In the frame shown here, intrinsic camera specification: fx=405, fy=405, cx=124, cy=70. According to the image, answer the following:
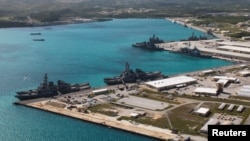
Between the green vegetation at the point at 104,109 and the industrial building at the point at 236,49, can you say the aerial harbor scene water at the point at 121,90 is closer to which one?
the green vegetation at the point at 104,109

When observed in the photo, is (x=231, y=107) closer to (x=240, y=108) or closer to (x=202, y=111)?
(x=240, y=108)

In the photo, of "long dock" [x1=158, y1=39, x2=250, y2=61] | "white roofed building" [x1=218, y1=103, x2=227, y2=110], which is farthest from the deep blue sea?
"white roofed building" [x1=218, y1=103, x2=227, y2=110]

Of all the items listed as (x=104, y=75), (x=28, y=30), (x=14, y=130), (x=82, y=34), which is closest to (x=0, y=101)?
(x=14, y=130)

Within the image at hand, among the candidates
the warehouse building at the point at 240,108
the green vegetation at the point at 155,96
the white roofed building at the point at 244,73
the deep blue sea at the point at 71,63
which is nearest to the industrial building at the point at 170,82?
the green vegetation at the point at 155,96

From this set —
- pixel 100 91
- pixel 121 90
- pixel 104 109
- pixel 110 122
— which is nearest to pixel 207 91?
pixel 121 90

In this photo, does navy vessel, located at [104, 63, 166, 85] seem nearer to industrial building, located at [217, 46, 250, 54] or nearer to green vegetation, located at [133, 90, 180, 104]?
green vegetation, located at [133, 90, 180, 104]

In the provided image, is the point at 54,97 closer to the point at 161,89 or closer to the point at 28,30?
the point at 161,89
